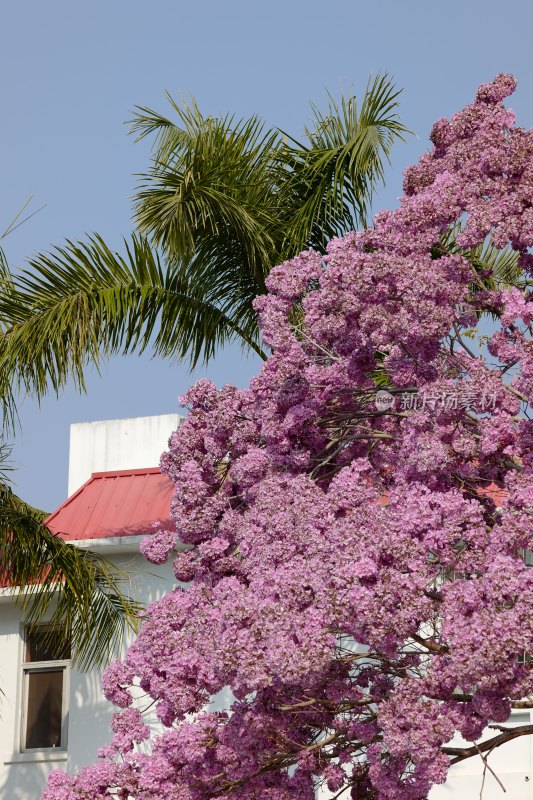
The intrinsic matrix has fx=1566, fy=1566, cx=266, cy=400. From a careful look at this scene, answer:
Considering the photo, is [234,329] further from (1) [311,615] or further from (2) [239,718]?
(1) [311,615]

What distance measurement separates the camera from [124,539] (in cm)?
1773

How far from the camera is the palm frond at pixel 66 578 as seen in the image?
14.6 m

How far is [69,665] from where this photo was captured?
18719 mm

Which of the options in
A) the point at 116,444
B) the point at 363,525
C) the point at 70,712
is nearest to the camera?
the point at 363,525

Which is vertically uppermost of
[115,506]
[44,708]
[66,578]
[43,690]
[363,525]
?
[115,506]

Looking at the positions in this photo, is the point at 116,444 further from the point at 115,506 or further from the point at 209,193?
the point at 209,193

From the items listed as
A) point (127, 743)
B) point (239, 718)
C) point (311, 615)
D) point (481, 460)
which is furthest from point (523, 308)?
point (127, 743)

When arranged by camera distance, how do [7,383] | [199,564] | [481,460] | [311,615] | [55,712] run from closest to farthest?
[311,615] → [481,460] → [199,564] → [7,383] → [55,712]

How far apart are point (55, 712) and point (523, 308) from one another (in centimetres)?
1067

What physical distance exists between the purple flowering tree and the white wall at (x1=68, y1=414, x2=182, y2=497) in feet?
29.4

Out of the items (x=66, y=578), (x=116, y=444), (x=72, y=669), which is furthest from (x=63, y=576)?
(x=116, y=444)

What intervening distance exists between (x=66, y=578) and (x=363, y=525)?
5.90 meters

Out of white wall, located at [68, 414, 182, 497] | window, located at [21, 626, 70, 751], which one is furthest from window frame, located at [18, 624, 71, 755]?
white wall, located at [68, 414, 182, 497]

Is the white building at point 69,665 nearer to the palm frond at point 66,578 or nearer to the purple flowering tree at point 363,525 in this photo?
the palm frond at point 66,578
